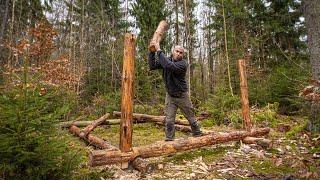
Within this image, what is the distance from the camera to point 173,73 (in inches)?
264

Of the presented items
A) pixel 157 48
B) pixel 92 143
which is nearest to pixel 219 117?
pixel 92 143

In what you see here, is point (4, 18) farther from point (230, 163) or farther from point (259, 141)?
point (230, 163)

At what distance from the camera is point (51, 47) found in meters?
18.0

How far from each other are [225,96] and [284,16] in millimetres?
7858

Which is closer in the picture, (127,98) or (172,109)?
(127,98)

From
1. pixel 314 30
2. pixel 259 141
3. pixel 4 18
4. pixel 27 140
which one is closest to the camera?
pixel 27 140

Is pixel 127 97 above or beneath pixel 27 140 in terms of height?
above

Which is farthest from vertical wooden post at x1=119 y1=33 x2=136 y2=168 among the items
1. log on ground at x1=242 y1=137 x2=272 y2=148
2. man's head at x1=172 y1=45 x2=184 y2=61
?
log on ground at x1=242 y1=137 x2=272 y2=148

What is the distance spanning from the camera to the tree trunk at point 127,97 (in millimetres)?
5488

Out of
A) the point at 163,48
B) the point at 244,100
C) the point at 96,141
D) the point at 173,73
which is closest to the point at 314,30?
the point at 244,100

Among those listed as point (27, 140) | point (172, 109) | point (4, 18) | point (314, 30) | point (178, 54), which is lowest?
point (27, 140)

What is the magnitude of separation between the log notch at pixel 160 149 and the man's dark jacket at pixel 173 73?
1.10m

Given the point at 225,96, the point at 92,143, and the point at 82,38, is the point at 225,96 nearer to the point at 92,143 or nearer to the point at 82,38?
the point at 92,143

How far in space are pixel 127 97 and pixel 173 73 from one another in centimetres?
155
